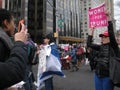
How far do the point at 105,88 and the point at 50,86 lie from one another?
94.9 inches

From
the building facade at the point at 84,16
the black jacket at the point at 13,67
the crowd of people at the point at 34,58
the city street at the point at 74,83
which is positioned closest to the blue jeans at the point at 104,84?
the crowd of people at the point at 34,58

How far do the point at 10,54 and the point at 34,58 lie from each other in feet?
15.0

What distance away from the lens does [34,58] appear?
654cm

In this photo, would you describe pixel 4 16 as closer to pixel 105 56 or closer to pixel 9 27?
pixel 9 27

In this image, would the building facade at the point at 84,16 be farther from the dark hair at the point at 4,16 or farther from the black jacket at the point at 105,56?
the dark hair at the point at 4,16

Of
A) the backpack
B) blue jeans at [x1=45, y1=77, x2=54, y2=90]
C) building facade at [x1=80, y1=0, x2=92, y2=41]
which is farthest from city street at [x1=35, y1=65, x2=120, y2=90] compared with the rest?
building facade at [x1=80, y1=0, x2=92, y2=41]

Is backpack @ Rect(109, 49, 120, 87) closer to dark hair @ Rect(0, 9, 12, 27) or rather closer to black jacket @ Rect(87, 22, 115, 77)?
black jacket @ Rect(87, 22, 115, 77)

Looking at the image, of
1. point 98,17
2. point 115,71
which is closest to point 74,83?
point 98,17

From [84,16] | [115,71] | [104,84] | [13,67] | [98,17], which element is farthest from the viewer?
[84,16]

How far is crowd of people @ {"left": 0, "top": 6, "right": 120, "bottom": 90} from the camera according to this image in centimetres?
188

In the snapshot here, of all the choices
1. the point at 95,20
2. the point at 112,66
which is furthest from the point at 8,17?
the point at 95,20

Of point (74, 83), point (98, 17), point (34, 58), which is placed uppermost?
point (98, 17)

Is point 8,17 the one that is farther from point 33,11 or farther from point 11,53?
point 33,11

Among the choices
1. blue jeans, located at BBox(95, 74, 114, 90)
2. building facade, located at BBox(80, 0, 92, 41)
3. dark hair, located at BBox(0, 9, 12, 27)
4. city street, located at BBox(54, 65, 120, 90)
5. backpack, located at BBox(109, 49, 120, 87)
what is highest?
building facade, located at BBox(80, 0, 92, 41)
